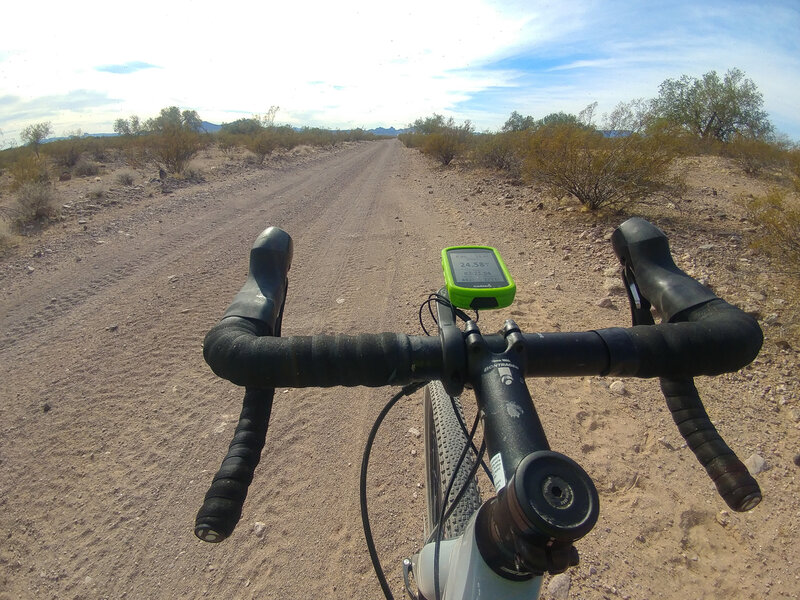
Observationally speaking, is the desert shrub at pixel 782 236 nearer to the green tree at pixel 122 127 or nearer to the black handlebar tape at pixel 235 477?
the black handlebar tape at pixel 235 477

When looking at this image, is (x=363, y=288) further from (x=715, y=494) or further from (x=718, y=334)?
(x=718, y=334)

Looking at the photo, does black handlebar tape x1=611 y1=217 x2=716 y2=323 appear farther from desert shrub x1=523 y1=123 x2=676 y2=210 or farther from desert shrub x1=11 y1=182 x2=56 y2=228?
desert shrub x1=11 y1=182 x2=56 y2=228

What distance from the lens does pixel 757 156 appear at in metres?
15.5

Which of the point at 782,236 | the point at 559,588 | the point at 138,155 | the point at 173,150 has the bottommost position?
the point at 559,588

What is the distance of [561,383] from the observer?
3547 millimetres

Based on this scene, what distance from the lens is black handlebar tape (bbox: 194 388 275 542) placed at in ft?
2.48

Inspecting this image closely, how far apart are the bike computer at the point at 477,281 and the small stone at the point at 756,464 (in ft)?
8.51

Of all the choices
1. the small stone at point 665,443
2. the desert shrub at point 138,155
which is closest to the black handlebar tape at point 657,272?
the small stone at point 665,443

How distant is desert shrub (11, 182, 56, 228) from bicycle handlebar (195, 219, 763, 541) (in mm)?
10196

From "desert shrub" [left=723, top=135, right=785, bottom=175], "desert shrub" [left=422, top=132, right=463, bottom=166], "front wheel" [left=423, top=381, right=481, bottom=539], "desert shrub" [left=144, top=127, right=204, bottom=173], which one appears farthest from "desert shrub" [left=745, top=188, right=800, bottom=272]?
"desert shrub" [left=144, top=127, right=204, bottom=173]

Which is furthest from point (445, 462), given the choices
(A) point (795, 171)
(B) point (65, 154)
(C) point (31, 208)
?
(B) point (65, 154)

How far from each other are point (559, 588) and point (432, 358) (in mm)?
1893

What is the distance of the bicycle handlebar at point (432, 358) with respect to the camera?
0.86 meters

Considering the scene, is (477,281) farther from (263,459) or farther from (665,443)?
(665,443)
